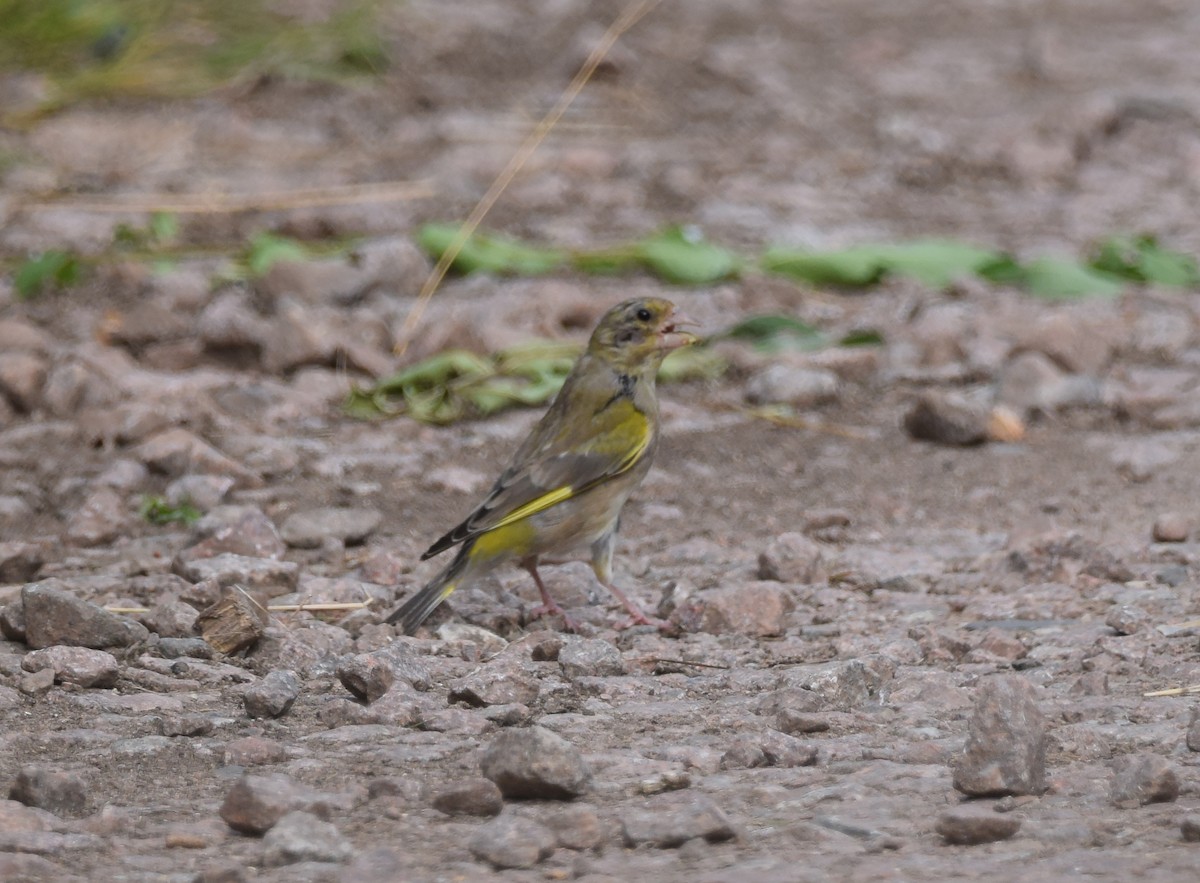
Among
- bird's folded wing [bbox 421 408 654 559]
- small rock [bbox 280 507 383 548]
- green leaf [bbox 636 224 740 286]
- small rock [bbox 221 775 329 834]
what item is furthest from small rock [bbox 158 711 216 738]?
green leaf [bbox 636 224 740 286]

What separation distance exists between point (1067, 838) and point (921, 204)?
6753mm

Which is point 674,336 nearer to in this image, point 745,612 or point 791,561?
point 791,561

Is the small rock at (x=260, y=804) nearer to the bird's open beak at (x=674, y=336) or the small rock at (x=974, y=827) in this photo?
the small rock at (x=974, y=827)

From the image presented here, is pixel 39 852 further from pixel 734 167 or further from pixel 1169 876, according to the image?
pixel 734 167

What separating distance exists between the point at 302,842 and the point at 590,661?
1.35m

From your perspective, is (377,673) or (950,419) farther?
(950,419)

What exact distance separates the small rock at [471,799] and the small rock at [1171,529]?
2.75 meters

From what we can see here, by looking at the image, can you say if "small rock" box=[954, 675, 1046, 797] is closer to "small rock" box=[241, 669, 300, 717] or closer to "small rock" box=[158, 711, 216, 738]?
"small rock" box=[241, 669, 300, 717]

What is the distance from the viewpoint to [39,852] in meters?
3.11

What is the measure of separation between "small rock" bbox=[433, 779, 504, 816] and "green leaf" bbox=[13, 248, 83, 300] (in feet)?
15.6

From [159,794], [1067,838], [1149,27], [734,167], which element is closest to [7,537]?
[159,794]

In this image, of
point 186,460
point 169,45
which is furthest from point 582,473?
point 169,45

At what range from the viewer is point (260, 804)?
10.5 feet

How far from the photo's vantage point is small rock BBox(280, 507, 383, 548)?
5441 millimetres
